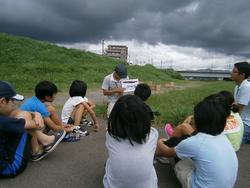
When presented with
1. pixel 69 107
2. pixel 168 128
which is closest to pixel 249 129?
pixel 168 128

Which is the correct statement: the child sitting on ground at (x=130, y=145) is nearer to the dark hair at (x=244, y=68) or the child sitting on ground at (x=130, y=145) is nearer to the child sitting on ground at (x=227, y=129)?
the child sitting on ground at (x=227, y=129)

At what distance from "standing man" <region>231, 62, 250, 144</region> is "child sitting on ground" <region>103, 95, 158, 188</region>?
2790 millimetres

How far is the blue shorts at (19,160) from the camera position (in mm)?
3487

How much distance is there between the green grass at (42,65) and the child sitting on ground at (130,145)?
10610 mm

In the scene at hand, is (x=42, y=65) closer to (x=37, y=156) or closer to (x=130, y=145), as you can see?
(x=37, y=156)

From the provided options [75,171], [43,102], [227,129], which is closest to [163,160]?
[227,129]

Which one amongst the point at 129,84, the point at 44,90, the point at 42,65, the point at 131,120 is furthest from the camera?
the point at 42,65

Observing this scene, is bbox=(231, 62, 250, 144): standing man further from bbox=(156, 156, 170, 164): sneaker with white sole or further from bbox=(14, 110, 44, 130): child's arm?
bbox=(14, 110, 44, 130): child's arm

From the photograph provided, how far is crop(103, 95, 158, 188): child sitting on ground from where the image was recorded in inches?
110

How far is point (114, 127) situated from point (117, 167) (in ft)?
1.19

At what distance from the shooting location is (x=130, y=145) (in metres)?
2.85

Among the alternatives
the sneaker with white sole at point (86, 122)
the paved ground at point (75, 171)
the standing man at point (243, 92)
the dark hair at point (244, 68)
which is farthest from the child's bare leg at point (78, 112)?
the dark hair at point (244, 68)

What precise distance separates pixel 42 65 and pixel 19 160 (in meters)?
17.7

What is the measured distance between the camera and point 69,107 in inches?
217
